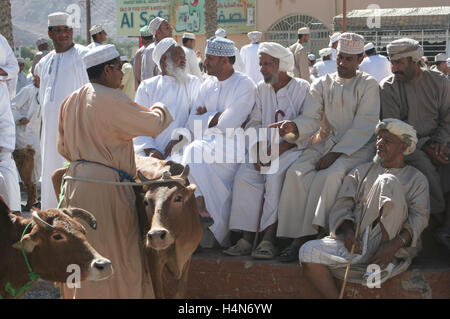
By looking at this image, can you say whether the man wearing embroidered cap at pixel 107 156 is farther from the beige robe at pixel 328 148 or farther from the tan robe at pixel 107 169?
the beige robe at pixel 328 148

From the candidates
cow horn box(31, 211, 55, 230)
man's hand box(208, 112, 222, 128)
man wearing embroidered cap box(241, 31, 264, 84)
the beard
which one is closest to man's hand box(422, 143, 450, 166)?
man's hand box(208, 112, 222, 128)

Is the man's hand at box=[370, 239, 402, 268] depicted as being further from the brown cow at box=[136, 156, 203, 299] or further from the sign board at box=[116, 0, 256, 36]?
the sign board at box=[116, 0, 256, 36]

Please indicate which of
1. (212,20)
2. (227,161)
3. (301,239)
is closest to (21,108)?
(227,161)

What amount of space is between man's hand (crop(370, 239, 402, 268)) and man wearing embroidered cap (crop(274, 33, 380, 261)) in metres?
0.71

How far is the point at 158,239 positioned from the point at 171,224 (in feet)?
1.27

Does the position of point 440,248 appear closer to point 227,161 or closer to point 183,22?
point 227,161

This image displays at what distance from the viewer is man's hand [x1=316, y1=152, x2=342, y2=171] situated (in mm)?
6645

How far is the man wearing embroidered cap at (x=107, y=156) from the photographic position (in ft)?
17.5

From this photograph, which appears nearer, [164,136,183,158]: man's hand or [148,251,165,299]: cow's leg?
[148,251,165,299]: cow's leg

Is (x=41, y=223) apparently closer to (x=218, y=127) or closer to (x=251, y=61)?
(x=218, y=127)

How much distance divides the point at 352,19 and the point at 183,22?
15045 mm

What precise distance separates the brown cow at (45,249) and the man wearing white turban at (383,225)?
2.30 meters

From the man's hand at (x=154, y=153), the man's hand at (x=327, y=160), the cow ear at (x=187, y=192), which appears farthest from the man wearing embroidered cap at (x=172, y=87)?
the cow ear at (x=187, y=192)

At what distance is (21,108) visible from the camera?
40.0 ft
